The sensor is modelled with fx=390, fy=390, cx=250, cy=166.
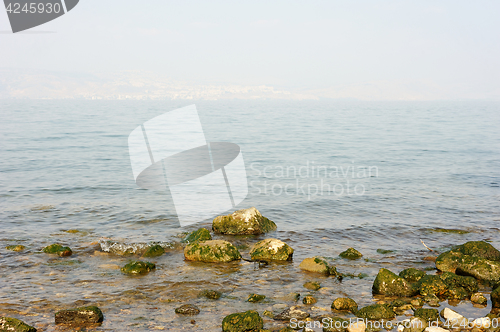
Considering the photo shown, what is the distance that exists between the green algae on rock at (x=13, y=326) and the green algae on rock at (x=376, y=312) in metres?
5.23

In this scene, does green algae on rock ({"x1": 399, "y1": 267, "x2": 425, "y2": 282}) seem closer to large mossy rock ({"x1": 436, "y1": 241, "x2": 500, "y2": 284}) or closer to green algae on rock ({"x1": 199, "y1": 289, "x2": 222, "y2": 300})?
large mossy rock ({"x1": 436, "y1": 241, "x2": 500, "y2": 284})

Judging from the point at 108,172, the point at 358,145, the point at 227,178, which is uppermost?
the point at 108,172

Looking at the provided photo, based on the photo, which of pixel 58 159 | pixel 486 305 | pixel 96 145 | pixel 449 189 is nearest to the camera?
pixel 486 305

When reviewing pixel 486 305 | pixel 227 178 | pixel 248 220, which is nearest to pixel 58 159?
pixel 227 178

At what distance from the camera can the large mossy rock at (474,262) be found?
26.3ft

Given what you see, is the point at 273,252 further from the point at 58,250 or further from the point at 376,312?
the point at 58,250

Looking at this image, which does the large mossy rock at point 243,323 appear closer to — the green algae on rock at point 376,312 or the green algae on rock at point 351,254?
the green algae on rock at point 376,312

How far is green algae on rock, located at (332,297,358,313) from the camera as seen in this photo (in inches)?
268

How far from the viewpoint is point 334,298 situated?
7340mm

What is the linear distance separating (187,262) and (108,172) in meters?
14.6

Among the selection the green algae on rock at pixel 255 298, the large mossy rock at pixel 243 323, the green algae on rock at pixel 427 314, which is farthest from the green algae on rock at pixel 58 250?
the green algae on rock at pixel 427 314

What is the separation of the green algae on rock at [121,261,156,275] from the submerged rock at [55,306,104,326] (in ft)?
7.33

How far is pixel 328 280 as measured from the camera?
830 cm

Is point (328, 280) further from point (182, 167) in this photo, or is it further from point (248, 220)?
point (182, 167)
